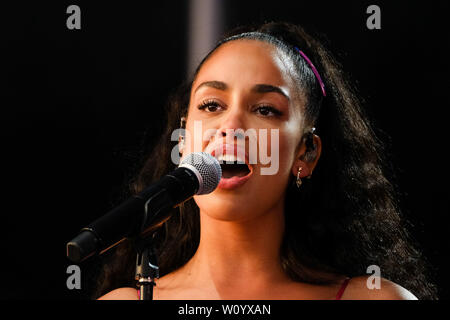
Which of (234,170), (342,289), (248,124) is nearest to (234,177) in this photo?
(234,170)

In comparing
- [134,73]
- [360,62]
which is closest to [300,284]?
[360,62]

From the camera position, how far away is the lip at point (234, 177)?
183cm

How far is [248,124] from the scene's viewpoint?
75.2 inches

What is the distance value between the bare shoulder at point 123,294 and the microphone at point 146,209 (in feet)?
2.68

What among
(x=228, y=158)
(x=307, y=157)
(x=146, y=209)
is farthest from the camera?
(x=307, y=157)

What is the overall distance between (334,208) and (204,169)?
935 mm

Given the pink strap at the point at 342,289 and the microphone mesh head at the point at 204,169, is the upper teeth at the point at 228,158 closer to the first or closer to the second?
the microphone mesh head at the point at 204,169

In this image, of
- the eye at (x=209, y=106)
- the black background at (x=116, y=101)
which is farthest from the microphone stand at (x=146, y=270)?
the black background at (x=116, y=101)

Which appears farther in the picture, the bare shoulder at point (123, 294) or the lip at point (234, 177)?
the bare shoulder at point (123, 294)

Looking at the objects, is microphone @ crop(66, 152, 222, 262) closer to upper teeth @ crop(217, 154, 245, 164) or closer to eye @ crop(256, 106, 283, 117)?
upper teeth @ crop(217, 154, 245, 164)

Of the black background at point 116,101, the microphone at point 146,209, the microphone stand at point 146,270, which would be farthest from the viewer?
the black background at point 116,101

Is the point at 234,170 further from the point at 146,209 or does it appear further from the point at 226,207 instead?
the point at 146,209

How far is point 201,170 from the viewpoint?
1447 millimetres
